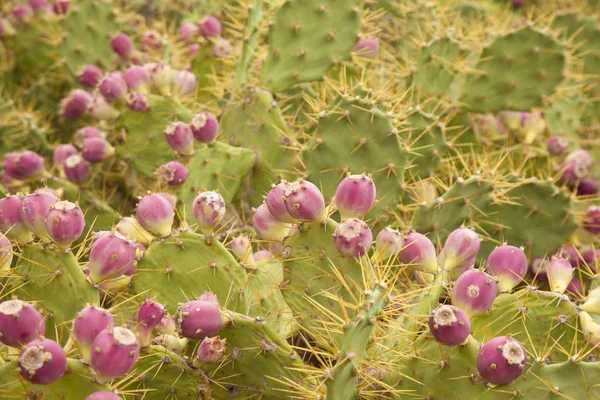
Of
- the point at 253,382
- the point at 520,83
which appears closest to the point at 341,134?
the point at 253,382

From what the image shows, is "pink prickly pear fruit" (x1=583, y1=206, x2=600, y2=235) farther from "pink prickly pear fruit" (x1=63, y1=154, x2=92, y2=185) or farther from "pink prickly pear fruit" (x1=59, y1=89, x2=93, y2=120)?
"pink prickly pear fruit" (x1=59, y1=89, x2=93, y2=120)

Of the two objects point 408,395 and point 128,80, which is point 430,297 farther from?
point 128,80

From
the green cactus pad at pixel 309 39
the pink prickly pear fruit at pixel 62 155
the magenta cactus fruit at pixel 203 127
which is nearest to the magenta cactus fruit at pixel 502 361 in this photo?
the magenta cactus fruit at pixel 203 127

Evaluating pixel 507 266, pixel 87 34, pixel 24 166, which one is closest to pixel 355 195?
pixel 507 266

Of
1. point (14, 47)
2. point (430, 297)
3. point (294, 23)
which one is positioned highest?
point (294, 23)

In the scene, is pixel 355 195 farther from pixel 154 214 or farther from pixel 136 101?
pixel 136 101

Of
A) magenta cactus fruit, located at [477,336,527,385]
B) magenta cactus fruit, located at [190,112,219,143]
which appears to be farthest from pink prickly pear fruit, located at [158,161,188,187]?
magenta cactus fruit, located at [477,336,527,385]

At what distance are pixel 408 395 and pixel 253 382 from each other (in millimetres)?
303

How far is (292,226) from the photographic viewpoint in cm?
136

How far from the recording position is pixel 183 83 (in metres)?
2.08

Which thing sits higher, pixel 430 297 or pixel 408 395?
pixel 430 297

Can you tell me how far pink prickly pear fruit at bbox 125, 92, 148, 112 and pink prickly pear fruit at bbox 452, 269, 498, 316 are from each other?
1140mm

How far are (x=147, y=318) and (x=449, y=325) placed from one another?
1.75ft

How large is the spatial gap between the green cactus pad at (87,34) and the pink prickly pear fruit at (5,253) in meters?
1.38
